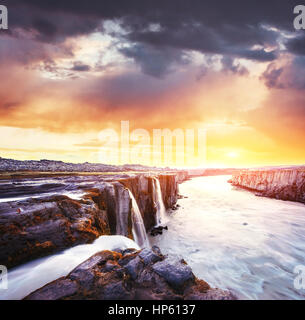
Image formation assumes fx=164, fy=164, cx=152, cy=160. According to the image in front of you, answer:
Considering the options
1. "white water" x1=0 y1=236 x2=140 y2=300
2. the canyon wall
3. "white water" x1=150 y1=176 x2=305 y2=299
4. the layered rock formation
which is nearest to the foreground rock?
"white water" x1=0 y1=236 x2=140 y2=300

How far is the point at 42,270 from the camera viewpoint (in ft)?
14.9

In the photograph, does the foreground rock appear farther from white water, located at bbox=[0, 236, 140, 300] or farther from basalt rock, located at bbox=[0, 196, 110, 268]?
basalt rock, located at bbox=[0, 196, 110, 268]

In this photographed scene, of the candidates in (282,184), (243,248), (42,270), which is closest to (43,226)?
(42,270)

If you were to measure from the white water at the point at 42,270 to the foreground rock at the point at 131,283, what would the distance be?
1.49 ft

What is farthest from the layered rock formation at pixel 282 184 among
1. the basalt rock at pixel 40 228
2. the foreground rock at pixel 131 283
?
the basalt rock at pixel 40 228

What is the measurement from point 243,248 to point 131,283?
46.8ft

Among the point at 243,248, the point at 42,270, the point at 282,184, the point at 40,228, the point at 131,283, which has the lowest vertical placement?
the point at 243,248

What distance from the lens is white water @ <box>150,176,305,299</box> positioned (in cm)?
964

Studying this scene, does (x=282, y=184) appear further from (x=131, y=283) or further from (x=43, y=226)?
(x=43, y=226)

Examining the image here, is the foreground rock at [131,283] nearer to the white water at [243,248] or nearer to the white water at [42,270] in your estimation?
the white water at [42,270]

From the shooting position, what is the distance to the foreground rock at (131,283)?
3.56 m

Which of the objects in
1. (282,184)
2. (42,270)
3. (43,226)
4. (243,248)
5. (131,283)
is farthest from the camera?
(282,184)
